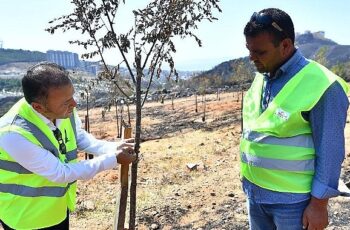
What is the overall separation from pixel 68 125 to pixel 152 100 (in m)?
49.1

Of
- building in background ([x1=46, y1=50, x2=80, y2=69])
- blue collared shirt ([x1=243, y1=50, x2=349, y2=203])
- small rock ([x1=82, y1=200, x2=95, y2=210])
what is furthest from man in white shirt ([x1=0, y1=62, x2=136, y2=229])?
building in background ([x1=46, y1=50, x2=80, y2=69])

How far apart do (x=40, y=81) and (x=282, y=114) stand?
1.19 m

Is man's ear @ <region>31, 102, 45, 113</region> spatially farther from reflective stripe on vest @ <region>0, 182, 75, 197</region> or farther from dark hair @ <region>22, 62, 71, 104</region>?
reflective stripe on vest @ <region>0, 182, 75, 197</region>

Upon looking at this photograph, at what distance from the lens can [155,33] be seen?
327 centimetres

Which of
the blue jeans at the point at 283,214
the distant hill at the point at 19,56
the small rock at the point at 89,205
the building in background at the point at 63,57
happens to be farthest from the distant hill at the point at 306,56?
the distant hill at the point at 19,56

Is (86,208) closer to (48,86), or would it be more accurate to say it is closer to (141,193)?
(141,193)

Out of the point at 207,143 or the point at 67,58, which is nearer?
the point at 207,143

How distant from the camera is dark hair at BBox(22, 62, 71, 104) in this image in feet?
6.48

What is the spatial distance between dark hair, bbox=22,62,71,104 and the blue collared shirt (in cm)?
113

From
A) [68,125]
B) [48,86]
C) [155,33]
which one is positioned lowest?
[68,125]

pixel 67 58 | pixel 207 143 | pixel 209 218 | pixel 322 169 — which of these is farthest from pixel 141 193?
pixel 67 58

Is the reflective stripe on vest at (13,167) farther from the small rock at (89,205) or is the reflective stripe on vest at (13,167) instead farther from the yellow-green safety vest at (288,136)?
the small rock at (89,205)

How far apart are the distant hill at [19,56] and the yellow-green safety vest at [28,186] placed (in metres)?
152

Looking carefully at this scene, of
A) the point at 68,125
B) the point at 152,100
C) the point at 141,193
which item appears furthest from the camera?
the point at 152,100
